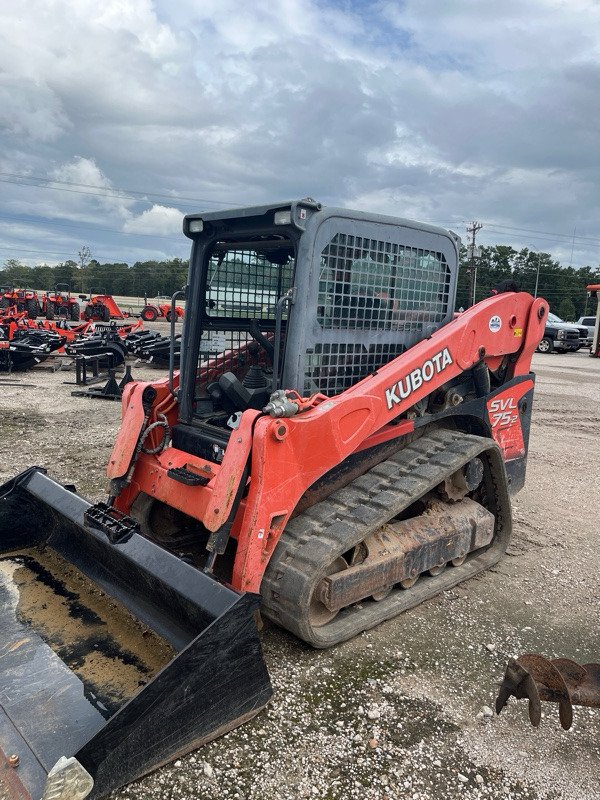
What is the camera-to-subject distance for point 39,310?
30234 millimetres

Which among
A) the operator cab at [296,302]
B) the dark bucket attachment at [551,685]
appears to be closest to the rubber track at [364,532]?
the operator cab at [296,302]

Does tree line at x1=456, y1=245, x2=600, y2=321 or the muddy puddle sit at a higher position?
tree line at x1=456, y1=245, x2=600, y2=321

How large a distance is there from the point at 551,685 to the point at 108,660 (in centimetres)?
205

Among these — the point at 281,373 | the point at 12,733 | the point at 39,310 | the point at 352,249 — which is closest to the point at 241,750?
the point at 12,733

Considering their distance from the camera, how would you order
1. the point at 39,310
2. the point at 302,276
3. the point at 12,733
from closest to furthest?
1. the point at 12,733
2. the point at 302,276
3. the point at 39,310

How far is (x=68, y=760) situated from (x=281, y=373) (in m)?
2.32

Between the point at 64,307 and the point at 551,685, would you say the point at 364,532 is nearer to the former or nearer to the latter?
the point at 551,685

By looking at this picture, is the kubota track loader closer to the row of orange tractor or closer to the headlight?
the headlight

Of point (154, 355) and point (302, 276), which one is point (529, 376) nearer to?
point (302, 276)

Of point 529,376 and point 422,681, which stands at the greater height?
point 529,376

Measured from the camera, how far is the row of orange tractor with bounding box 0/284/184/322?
25.5 metres

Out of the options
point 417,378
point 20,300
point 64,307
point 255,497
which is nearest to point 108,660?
point 255,497

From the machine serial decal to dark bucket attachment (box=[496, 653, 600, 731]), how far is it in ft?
5.40

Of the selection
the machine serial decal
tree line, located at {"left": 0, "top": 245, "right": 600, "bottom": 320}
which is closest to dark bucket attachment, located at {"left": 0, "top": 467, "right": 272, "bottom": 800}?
the machine serial decal
